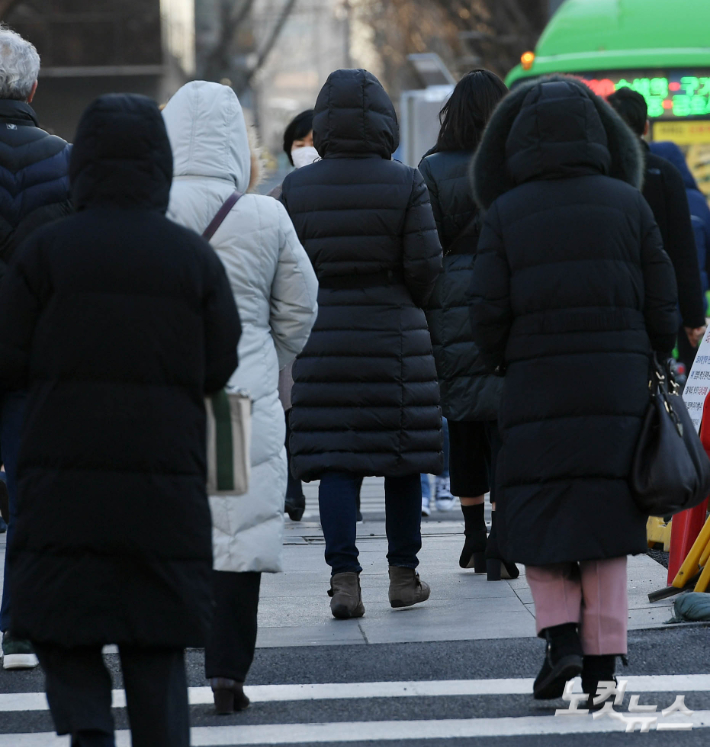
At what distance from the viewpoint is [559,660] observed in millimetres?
4344

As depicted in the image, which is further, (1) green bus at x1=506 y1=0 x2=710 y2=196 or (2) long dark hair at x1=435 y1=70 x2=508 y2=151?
(1) green bus at x1=506 y1=0 x2=710 y2=196

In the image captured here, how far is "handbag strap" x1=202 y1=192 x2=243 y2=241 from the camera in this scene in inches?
177

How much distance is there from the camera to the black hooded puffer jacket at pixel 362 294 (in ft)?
19.0

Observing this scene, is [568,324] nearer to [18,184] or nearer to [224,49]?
[18,184]

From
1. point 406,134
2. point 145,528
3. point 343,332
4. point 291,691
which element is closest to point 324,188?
point 343,332

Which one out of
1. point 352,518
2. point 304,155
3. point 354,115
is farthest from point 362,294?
point 304,155

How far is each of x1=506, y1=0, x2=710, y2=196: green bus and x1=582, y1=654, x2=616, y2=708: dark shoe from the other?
8.98m

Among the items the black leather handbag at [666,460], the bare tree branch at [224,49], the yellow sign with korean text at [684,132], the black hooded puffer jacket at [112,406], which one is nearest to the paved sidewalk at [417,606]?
the black leather handbag at [666,460]

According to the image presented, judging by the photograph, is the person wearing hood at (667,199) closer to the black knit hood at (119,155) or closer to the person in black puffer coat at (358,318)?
the person in black puffer coat at (358,318)

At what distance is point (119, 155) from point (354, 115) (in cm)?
253

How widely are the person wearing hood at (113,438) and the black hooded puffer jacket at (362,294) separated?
7.81ft

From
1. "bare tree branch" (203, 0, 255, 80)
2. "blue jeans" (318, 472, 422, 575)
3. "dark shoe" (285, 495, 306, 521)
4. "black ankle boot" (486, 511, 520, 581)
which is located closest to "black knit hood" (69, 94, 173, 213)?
"blue jeans" (318, 472, 422, 575)

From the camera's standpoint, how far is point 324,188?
230 inches

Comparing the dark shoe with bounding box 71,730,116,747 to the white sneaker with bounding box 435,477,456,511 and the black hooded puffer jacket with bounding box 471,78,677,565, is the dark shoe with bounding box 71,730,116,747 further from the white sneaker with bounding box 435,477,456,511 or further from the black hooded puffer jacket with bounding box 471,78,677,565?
the white sneaker with bounding box 435,477,456,511
